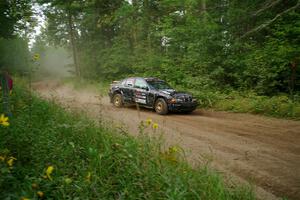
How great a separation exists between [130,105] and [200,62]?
18.9ft

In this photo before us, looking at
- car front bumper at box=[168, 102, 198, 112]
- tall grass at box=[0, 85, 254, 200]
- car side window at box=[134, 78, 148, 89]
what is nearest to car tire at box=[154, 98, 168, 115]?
car front bumper at box=[168, 102, 198, 112]

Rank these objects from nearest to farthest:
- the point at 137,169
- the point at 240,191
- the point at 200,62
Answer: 1. the point at 137,169
2. the point at 240,191
3. the point at 200,62

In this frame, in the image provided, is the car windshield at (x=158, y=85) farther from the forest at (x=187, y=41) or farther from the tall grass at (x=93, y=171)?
the tall grass at (x=93, y=171)

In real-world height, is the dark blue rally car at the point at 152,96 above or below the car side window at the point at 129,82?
below

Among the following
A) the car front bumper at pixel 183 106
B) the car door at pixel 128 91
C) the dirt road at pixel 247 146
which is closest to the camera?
the dirt road at pixel 247 146

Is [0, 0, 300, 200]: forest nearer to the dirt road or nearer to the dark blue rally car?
the dirt road

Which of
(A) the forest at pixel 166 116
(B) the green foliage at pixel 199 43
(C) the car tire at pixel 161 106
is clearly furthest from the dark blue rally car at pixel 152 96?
(B) the green foliage at pixel 199 43

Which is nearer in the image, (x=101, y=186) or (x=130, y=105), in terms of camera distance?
(x=101, y=186)

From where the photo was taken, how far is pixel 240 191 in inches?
170

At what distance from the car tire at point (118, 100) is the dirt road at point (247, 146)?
3720mm

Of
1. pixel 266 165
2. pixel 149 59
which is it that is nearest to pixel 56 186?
pixel 266 165

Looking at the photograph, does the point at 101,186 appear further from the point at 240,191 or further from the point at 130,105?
the point at 130,105

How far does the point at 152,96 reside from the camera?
13.4 m

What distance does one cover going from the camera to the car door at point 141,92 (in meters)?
13.7
